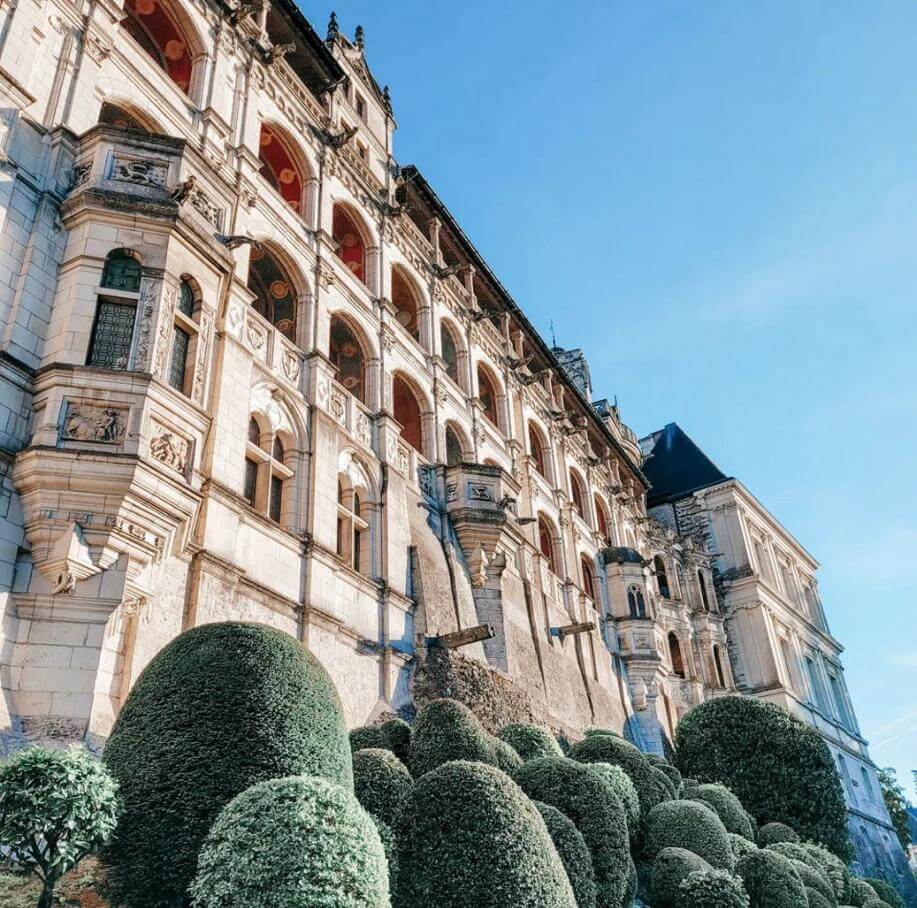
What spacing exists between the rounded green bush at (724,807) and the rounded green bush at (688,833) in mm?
2993

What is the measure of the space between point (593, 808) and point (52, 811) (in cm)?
705

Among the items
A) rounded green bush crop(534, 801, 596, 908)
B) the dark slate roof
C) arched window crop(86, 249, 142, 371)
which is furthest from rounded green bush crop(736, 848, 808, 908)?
the dark slate roof

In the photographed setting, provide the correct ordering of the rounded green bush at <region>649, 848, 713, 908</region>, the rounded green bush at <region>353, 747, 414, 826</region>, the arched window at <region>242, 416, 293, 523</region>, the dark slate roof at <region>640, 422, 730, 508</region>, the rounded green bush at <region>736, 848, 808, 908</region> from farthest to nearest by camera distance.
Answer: the dark slate roof at <region>640, 422, 730, 508</region>
the arched window at <region>242, 416, 293, 523</region>
the rounded green bush at <region>736, 848, 808, 908</region>
the rounded green bush at <region>649, 848, 713, 908</region>
the rounded green bush at <region>353, 747, 414, 826</region>

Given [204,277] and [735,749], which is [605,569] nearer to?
[735,749]

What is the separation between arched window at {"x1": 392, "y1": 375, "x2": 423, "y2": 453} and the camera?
2483cm

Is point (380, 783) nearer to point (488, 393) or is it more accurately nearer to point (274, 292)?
point (274, 292)

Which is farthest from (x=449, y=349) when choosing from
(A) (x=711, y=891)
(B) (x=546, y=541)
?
(A) (x=711, y=891)

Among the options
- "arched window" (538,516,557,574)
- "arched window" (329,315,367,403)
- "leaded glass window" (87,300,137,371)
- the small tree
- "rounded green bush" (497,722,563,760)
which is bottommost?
the small tree

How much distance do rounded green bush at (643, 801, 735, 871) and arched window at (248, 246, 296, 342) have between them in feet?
43.2

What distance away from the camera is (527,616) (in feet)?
84.5

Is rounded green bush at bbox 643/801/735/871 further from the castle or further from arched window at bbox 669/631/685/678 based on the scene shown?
arched window at bbox 669/631/685/678

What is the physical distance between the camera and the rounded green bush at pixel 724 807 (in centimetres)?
1697

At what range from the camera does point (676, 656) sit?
130 ft

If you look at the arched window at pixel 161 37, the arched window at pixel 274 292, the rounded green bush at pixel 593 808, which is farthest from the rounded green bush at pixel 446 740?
the arched window at pixel 161 37
